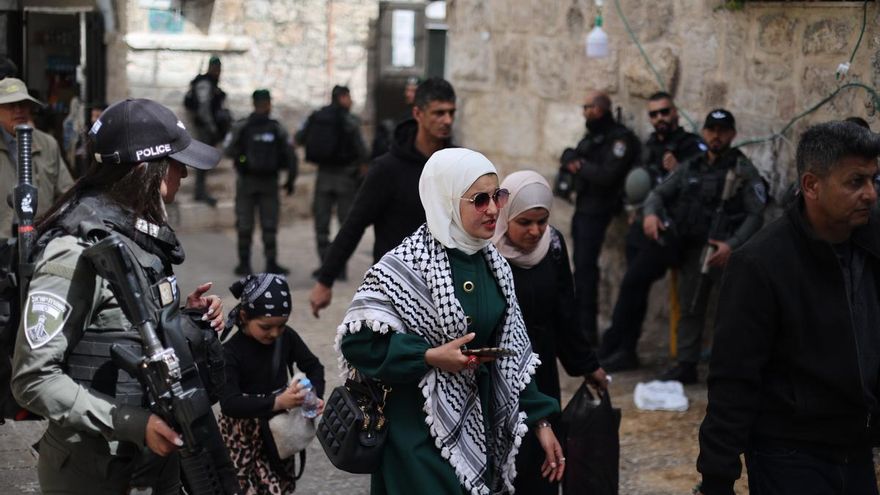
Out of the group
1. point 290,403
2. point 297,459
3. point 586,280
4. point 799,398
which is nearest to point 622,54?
point 586,280

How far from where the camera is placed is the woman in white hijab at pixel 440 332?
380cm

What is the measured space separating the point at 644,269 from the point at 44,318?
5475 millimetres

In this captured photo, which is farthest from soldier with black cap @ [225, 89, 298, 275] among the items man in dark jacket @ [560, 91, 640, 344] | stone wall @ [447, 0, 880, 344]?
man in dark jacket @ [560, 91, 640, 344]

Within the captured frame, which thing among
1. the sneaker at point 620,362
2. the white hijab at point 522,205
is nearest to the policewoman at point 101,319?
the white hijab at point 522,205

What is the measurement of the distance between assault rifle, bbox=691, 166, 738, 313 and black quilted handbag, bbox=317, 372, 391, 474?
4.11 m

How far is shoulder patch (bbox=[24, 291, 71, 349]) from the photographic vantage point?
10.2ft

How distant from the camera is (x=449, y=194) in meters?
3.90

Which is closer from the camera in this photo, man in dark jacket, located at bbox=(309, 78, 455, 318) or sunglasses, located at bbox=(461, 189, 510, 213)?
sunglasses, located at bbox=(461, 189, 510, 213)

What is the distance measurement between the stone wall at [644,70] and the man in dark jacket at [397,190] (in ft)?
7.98

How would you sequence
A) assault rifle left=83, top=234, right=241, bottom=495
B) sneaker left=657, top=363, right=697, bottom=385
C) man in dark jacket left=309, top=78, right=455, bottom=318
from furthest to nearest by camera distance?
sneaker left=657, top=363, right=697, bottom=385
man in dark jacket left=309, top=78, right=455, bottom=318
assault rifle left=83, top=234, right=241, bottom=495

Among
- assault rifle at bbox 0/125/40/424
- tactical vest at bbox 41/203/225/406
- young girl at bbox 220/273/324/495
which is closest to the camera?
tactical vest at bbox 41/203/225/406

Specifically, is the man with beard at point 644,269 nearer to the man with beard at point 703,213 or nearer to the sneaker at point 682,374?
the man with beard at point 703,213

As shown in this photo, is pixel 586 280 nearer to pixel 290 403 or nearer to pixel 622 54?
pixel 622 54

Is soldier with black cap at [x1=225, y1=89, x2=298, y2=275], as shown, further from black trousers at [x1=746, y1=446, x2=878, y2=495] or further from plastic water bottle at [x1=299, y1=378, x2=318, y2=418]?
black trousers at [x1=746, y1=446, x2=878, y2=495]
